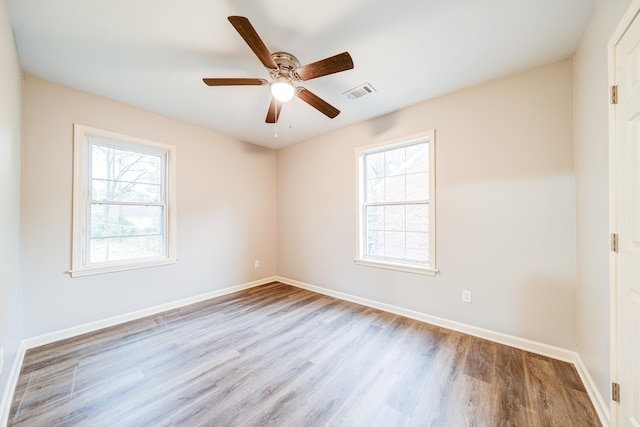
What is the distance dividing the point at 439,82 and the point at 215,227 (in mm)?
3401

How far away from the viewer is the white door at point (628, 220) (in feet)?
3.63

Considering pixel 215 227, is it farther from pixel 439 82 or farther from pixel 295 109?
pixel 439 82

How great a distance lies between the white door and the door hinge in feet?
0.09

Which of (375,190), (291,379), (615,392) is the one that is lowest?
(291,379)

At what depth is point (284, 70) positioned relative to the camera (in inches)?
76.4

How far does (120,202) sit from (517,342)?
4.39 meters

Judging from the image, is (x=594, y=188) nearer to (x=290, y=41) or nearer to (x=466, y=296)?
(x=466, y=296)

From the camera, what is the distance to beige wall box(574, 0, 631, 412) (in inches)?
55.1

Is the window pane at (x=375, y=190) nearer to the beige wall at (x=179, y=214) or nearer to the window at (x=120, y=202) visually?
the beige wall at (x=179, y=214)

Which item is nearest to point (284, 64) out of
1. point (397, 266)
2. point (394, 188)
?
point (394, 188)

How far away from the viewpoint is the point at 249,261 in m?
4.10

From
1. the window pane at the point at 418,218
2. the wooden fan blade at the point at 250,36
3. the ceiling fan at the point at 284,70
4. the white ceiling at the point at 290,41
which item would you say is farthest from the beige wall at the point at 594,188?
the wooden fan blade at the point at 250,36

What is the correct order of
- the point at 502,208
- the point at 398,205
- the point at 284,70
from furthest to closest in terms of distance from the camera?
the point at 398,205 < the point at 502,208 < the point at 284,70

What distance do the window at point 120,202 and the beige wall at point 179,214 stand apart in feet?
0.30
